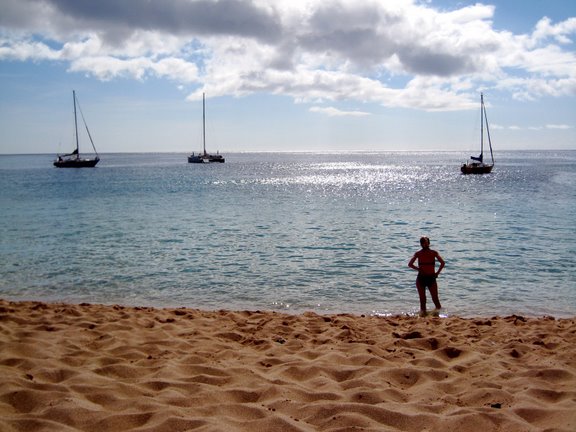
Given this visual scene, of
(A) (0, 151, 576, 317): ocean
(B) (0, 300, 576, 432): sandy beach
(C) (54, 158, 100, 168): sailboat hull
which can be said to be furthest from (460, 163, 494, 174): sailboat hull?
(B) (0, 300, 576, 432): sandy beach

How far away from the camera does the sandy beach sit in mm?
4508

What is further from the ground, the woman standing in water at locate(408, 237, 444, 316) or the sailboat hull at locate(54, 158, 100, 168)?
the sailboat hull at locate(54, 158, 100, 168)

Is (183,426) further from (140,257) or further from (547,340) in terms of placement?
(140,257)

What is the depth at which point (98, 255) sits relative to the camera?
60.2 feet

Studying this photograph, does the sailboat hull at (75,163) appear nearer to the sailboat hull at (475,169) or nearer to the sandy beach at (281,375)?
the sailboat hull at (475,169)

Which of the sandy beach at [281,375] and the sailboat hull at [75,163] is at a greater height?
the sailboat hull at [75,163]

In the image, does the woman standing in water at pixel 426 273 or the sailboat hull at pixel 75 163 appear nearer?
the woman standing in water at pixel 426 273

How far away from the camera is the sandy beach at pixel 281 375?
4508 millimetres

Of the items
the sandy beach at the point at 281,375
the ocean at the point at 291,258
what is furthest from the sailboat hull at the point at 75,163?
the sandy beach at the point at 281,375

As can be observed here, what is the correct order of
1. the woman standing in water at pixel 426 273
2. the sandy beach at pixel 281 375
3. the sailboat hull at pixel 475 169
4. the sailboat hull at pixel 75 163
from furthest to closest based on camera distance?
the sailboat hull at pixel 75 163 < the sailboat hull at pixel 475 169 < the woman standing in water at pixel 426 273 < the sandy beach at pixel 281 375

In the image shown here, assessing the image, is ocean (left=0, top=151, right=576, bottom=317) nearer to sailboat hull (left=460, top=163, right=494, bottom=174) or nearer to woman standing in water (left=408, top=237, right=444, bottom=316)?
woman standing in water (left=408, top=237, right=444, bottom=316)

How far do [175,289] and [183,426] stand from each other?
9.47 meters

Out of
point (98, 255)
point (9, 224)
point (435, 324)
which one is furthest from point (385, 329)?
point (9, 224)

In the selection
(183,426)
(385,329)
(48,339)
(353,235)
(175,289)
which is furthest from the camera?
(353,235)
